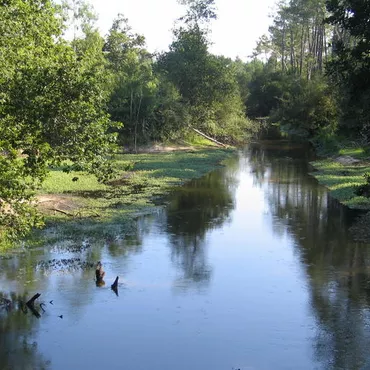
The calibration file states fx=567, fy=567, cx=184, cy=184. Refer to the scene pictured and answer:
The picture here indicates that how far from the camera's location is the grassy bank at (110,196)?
26.5 metres

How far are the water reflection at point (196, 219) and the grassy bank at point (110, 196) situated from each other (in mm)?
1438

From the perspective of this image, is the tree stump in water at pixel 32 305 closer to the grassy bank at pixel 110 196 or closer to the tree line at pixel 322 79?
the grassy bank at pixel 110 196

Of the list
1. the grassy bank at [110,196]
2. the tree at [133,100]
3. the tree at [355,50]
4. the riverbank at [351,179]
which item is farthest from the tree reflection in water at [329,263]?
the tree at [133,100]

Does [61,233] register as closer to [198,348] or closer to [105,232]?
[105,232]

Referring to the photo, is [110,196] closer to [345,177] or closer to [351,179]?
[351,179]

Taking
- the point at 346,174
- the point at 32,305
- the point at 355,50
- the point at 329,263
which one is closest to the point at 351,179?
the point at 346,174

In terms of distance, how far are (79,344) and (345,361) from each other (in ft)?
22.5

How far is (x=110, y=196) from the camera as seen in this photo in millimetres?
34469

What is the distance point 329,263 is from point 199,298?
663cm

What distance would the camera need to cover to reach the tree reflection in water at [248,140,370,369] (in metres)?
15.1

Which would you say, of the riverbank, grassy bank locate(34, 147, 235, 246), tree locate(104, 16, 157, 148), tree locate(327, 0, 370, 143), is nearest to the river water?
the riverbank

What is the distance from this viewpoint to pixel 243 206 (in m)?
34.2

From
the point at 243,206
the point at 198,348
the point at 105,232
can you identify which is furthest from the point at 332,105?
the point at 198,348

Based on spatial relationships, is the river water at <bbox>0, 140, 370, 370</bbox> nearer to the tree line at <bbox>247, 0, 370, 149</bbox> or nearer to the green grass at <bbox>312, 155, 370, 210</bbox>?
the green grass at <bbox>312, 155, 370, 210</bbox>
